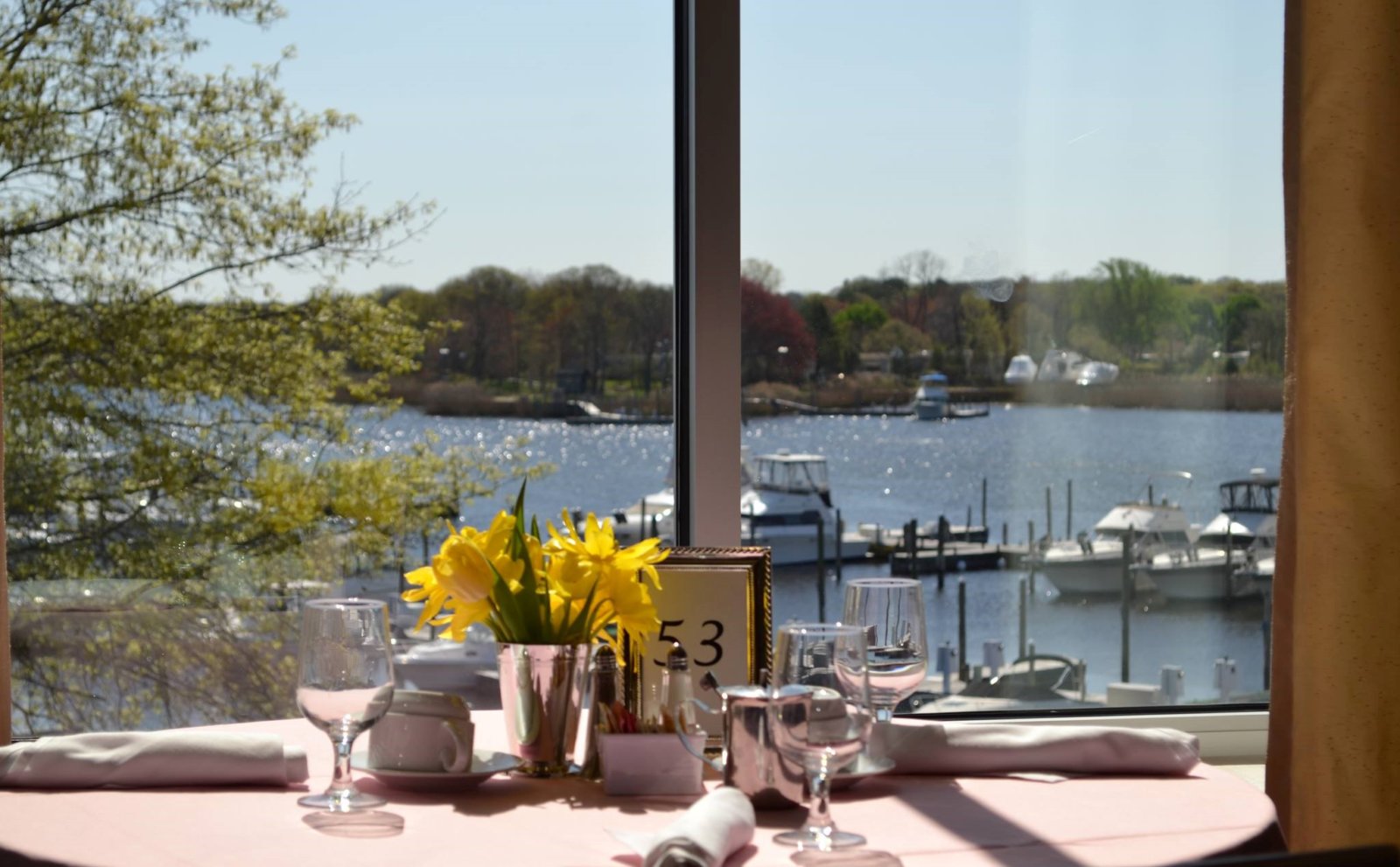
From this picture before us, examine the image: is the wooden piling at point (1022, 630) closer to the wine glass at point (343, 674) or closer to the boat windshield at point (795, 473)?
the boat windshield at point (795, 473)

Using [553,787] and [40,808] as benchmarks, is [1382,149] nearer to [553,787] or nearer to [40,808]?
[553,787]

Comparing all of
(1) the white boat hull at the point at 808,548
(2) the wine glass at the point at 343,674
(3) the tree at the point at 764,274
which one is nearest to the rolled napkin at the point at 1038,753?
(2) the wine glass at the point at 343,674

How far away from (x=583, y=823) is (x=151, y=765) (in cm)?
44

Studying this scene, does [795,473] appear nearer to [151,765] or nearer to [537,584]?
[537,584]

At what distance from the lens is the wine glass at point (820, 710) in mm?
1137

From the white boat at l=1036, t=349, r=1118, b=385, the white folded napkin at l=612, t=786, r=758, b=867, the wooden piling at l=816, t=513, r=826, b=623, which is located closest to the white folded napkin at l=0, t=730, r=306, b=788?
the white folded napkin at l=612, t=786, r=758, b=867

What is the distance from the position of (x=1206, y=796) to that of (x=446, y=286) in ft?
6.51

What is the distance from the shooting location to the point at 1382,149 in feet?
6.13

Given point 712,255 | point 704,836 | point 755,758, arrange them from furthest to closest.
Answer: point 712,255, point 755,758, point 704,836

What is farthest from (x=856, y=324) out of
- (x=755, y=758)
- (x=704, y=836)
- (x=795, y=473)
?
(x=704, y=836)

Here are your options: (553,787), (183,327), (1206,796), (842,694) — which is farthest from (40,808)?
(183,327)

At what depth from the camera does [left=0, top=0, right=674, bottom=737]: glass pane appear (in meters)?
2.64

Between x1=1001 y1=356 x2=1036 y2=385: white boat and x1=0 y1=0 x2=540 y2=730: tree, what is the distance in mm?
1075

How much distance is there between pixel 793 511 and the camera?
8.73 feet
